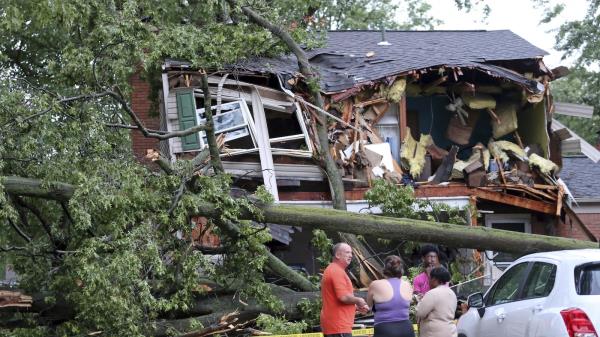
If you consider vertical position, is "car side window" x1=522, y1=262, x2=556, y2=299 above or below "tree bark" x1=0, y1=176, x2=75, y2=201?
below

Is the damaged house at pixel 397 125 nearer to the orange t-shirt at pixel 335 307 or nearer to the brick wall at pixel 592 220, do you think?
the brick wall at pixel 592 220

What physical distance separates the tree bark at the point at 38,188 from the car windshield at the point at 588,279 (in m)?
5.85

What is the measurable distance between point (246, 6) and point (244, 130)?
8.36 feet

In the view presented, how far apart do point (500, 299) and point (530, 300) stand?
2.79 ft

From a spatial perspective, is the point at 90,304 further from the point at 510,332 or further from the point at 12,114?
the point at 510,332

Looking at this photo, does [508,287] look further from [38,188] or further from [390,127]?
[390,127]

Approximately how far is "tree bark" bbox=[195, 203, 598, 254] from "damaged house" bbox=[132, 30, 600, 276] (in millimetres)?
3917

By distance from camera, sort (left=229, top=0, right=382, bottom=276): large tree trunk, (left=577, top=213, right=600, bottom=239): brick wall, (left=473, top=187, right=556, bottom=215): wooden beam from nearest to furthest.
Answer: (left=229, top=0, right=382, bottom=276): large tree trunk → (left=473, top=187, right=556, bottom=215): wooden beam → (left=577, top=213, right=600, bottom=239): brick wall

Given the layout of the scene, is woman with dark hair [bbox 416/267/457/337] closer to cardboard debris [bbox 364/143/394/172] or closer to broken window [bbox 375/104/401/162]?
cardboard debris [bbox 364/143/394/172]

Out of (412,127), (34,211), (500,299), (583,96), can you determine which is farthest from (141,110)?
(583,96)

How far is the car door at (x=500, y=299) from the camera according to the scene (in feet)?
26.6

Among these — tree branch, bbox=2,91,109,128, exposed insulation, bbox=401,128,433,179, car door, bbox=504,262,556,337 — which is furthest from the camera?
exposed insulation, bbox=401,128,433,179

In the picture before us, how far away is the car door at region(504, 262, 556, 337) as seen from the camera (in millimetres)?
7430

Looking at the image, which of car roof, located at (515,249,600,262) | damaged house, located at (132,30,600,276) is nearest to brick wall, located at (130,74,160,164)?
damaged house, located at (132,30,600,276)
